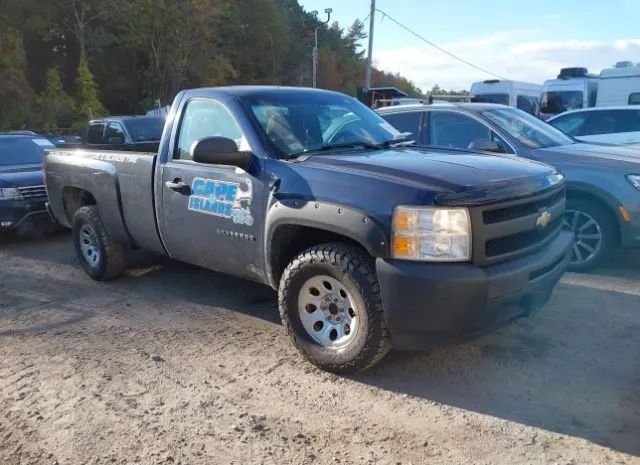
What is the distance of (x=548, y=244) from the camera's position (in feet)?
13.2

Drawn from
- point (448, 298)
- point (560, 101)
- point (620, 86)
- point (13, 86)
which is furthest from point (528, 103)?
point (13, 86)

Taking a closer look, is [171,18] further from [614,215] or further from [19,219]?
[614,215]

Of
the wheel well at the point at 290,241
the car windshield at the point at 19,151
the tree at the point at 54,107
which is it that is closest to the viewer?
the wheel well at the point at 290,241


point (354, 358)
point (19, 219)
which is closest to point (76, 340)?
point (354, 358)

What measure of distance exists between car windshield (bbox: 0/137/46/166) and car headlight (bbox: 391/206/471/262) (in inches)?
307

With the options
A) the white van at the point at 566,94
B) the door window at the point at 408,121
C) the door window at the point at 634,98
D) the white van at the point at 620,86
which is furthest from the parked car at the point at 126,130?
the white van at the point at 566,94

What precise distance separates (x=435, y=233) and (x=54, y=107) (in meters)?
32.9

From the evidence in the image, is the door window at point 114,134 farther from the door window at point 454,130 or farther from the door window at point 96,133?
the door window at point 454,130

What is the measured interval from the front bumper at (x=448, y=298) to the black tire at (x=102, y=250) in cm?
346

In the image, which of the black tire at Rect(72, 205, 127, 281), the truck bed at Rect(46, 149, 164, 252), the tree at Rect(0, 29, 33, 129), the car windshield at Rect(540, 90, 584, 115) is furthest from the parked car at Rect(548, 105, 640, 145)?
the tree at Rect(0, 29, 33, 129)

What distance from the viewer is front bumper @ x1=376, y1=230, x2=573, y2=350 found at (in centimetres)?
334

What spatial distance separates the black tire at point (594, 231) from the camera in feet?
19.4

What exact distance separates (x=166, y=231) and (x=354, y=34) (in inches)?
3109

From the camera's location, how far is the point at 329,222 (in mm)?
3691
